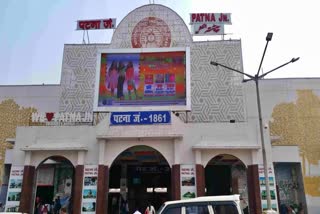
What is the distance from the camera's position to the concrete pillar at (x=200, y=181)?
17.7m

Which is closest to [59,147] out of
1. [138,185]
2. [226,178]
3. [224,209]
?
[138,185]

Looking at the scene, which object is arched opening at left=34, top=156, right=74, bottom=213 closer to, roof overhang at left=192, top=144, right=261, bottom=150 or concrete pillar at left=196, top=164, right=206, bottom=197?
concrete pillar at left=196, top=164, right=206, bottom=197

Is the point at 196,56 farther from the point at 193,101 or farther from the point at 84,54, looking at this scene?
the point at 84,54

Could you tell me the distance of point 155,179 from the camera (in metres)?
25.8

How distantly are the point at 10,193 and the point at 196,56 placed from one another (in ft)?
59.1

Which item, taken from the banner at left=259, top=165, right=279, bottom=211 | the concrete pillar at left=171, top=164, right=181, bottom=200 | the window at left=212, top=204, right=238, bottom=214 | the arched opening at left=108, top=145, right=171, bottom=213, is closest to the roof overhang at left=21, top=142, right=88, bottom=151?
the concrete pillar at left=171, top=164, right=181, bottom=200

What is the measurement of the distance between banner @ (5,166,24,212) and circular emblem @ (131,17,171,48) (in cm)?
1368

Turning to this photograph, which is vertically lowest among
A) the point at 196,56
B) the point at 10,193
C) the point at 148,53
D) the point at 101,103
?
the point at 10,193

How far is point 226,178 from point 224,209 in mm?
18828

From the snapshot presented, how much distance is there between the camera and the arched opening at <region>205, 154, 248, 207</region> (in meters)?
24.5

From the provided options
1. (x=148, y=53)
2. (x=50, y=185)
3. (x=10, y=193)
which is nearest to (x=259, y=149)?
(x=148, y=53)

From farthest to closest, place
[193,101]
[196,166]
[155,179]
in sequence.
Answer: [193,101], [155,179], [196,166]

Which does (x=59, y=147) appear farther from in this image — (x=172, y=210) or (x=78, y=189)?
(x=172, y=210)

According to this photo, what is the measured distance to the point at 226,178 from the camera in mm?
25078
